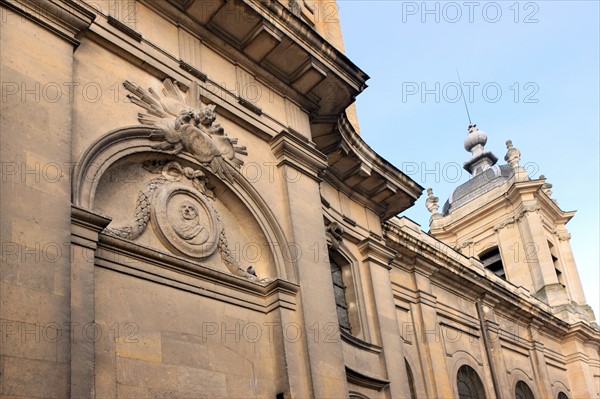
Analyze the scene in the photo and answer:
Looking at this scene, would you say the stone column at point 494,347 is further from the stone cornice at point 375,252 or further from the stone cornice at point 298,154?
the stone cornice at point 298,154

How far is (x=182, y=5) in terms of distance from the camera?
1145 centimetres

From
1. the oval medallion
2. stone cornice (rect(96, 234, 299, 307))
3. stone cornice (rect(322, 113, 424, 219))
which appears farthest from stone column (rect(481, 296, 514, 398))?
the oval medallion

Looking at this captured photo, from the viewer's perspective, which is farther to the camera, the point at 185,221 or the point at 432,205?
the point at 432,205

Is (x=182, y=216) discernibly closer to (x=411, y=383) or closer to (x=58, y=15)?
(x=58, y=15)

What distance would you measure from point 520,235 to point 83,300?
29760 millimetres

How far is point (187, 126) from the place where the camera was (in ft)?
35.3

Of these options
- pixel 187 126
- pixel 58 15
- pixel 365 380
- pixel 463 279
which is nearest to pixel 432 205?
pixel 463 279

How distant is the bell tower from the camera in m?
34.0

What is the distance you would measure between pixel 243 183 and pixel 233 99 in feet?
4.55

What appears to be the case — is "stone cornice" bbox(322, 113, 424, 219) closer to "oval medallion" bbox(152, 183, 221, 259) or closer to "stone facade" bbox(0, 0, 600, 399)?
"stone facade" bbox(0, 0, 600, 399)

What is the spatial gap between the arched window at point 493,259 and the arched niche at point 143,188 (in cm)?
2655

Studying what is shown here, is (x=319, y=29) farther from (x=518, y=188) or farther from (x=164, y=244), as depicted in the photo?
(x=518, y=188)

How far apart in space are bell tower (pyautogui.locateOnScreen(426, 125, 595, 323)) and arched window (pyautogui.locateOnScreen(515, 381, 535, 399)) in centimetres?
713

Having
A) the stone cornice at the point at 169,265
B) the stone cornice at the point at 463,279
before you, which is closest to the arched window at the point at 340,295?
the stone cornice at the point at 169,265
